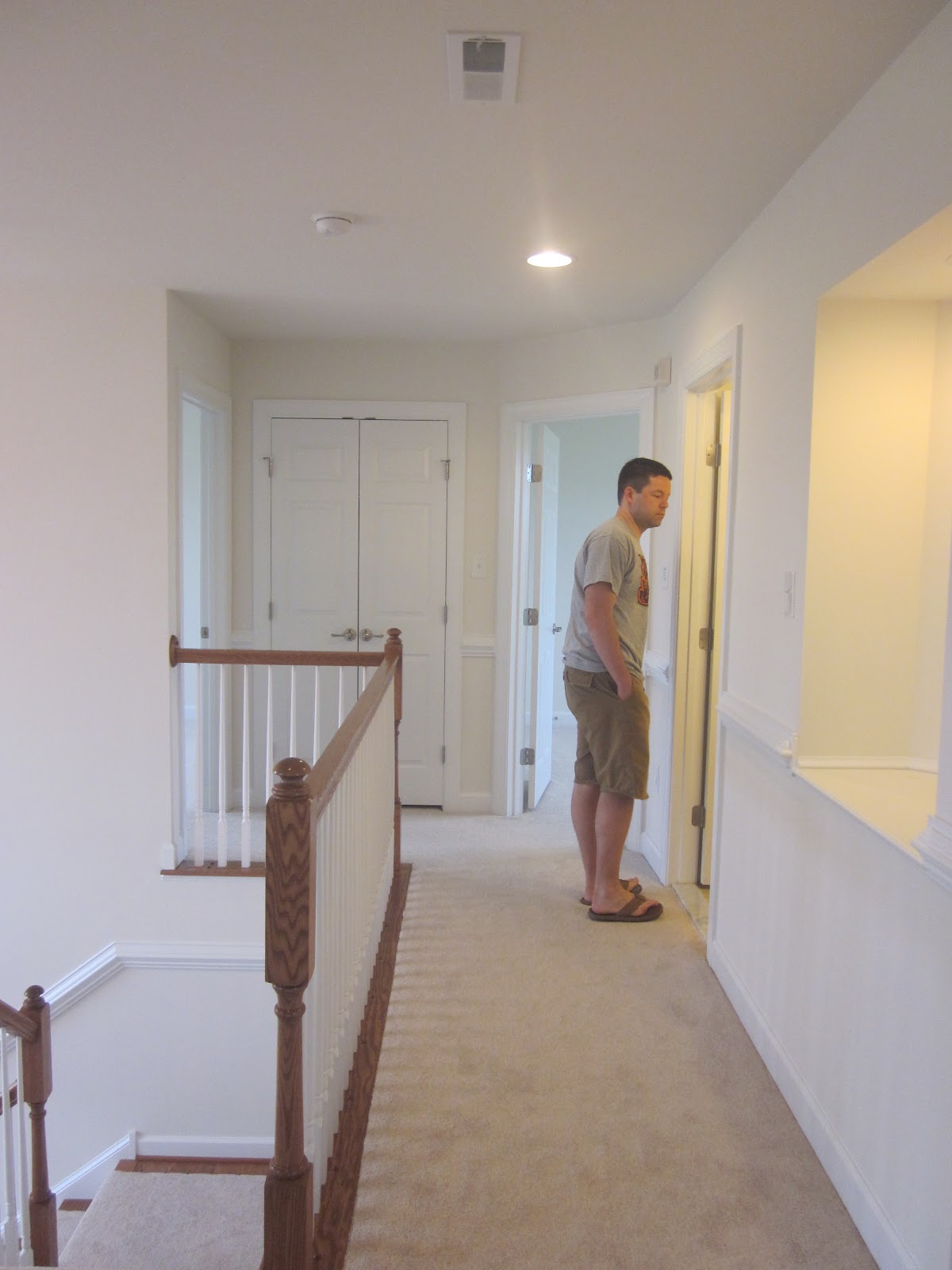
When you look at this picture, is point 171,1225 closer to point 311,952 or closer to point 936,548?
point 311,952

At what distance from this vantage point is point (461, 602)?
506cm

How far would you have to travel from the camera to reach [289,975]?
1.48 m

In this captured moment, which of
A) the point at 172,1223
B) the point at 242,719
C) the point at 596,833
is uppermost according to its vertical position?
the point at 242,719

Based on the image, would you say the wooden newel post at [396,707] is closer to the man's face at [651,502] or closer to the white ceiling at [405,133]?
the man's face at [651,502]

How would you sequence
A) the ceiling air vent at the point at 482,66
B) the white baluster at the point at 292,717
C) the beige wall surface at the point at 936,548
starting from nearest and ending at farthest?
the ceiling air vent at the point at 482,66 → the beige wall surface at the point at 936,548 → the white baluster at the point at 292,717

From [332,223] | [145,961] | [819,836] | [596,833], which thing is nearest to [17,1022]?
[145,961]

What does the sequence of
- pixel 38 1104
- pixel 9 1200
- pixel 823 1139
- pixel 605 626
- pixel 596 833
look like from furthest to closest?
pixel 596 833 → pixel 605 626 → pixel 38 1104 → pixel 9 1200 → pixel 823 1139

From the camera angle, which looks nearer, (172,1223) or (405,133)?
(405,133)

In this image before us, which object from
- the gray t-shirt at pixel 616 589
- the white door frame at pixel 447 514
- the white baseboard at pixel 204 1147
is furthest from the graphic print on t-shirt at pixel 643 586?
the white baseboard at pixel 204 1147

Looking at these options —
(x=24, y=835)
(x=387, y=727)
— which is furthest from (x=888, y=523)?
(x=24, y=835)

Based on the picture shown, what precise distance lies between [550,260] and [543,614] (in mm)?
2126

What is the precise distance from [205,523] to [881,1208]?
4079 mm

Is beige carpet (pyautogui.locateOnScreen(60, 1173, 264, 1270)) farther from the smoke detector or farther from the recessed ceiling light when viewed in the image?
the recessed ceiling light

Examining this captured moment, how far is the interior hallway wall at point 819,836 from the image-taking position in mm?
1714
